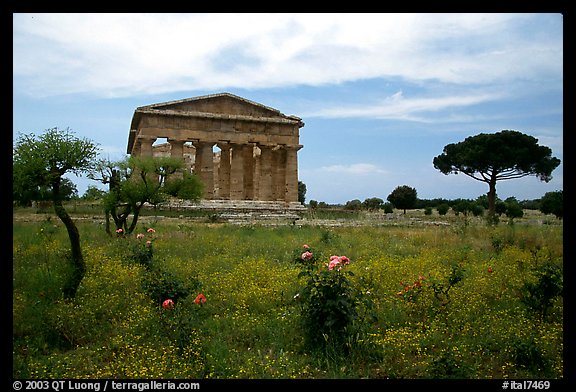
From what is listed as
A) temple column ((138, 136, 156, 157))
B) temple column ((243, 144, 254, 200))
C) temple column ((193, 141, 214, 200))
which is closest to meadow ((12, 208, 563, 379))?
temple column ((138, 136, 156, 157))

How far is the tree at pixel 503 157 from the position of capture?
37.5 m

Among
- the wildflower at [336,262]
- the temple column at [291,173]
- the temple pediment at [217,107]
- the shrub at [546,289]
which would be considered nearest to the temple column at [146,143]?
the temple pediment at [217,107]

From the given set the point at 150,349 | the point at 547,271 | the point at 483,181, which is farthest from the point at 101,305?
the point at 483,181

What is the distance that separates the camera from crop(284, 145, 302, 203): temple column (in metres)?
35.0

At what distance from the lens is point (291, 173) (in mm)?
35312

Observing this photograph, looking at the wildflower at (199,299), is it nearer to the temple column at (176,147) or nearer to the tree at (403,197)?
the temple column at (176,147)

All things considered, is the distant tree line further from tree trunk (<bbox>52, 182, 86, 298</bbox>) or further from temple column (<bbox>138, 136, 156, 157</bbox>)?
tree trunk (<bbox>52, 182, 86, 298</bbox>)

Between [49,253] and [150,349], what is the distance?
18.8 ft

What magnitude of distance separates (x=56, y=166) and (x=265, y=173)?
27503mm

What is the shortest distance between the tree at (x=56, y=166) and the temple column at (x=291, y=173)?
27.2 m
